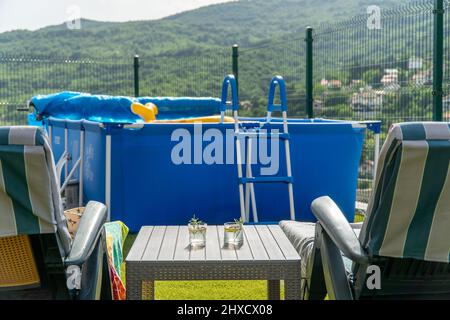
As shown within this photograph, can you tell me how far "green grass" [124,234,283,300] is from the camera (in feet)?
13.4

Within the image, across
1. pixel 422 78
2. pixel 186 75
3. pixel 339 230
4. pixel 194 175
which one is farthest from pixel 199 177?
pixel 186 75

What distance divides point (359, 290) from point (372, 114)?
19.9 ft

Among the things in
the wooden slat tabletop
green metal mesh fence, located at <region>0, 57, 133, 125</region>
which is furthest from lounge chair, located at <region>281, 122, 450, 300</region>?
green metal mesh fence, located at <region>0, 57, 133, 125</region>

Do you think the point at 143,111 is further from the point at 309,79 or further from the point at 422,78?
the point at 422,78

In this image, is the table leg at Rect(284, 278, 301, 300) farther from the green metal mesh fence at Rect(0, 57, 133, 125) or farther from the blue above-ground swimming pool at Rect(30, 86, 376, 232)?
the green metal mesh fence at Rect(0, 57, 133, 125)

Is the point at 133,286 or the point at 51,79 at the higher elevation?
the point at 51,79

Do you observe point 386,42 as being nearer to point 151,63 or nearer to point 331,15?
point 151,63

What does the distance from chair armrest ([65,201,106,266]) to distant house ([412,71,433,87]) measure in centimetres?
503

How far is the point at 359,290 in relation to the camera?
265cm

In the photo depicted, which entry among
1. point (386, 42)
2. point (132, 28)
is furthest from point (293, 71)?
point (132, 28)

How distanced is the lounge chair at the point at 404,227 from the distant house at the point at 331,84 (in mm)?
6772

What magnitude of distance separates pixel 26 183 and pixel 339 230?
47.7 inches

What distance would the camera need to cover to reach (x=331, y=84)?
31.3 feet

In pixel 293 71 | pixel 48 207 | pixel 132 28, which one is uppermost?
pixel 132 28
